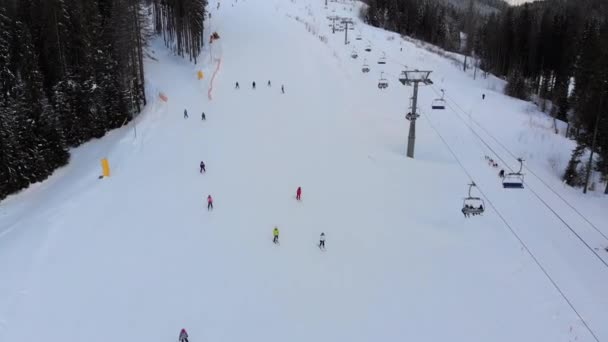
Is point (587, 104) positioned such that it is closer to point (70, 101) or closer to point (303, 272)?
point (303, 272)

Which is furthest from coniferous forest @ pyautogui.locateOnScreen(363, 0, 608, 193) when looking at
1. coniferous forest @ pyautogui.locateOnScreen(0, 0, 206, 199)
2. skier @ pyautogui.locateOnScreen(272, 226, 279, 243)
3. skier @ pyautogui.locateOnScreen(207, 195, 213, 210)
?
coniferous forest @ pyautogui.locateOnScreen(0, 0, 206, 199)

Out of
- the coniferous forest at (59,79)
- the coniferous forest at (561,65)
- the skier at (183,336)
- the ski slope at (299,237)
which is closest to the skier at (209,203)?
the ski slope at (299,237)

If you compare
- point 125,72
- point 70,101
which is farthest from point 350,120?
point 70,101

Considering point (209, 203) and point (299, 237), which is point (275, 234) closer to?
point (299, 237)

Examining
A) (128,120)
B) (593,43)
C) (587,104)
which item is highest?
(593,43)

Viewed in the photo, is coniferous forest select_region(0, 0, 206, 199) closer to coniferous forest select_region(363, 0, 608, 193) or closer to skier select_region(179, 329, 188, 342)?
skier select_region(179, 329, 188, 342)

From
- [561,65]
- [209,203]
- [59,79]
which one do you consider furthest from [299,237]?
[561,65]
